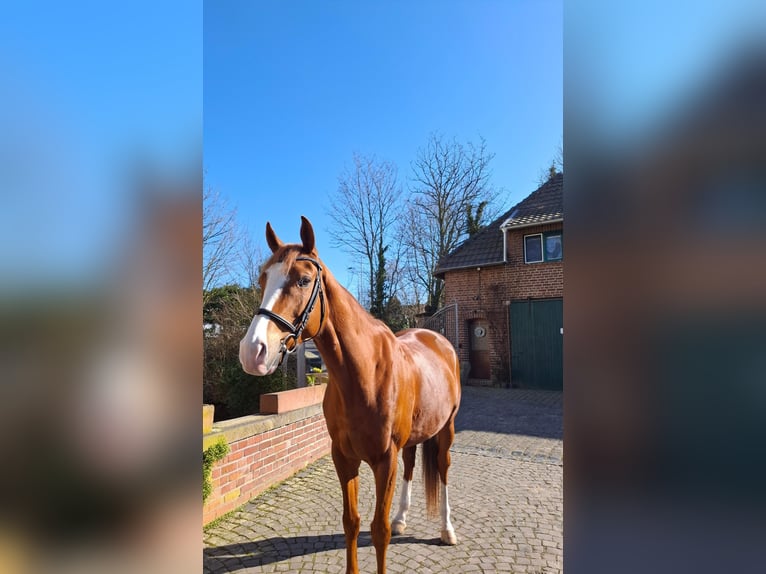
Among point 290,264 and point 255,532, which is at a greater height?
point 290,264

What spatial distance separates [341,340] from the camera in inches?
89.4

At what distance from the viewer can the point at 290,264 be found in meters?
2.03

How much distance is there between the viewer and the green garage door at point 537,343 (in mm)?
11111

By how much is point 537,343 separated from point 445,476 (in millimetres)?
8839

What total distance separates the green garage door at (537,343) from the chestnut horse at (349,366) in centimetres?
914

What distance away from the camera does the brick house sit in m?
11.2

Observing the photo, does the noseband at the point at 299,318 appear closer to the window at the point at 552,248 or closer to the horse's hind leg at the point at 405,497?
the horse's hind leg at the point at 405,497
